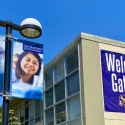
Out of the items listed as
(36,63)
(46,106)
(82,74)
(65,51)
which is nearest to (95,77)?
(82,74)

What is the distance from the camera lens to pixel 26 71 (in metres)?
6.33

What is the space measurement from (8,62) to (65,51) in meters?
10.5

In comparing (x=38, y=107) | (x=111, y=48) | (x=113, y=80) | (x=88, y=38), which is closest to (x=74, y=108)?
(x=113, y=80)

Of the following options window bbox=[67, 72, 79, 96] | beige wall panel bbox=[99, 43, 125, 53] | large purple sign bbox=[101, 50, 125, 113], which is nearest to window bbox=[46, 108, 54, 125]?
window bbox=[67, 72, 79, 96]

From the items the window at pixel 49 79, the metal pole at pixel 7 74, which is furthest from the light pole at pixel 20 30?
the window at pixel 49 79

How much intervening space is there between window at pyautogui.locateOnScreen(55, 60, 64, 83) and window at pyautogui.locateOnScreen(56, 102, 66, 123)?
5.10ft

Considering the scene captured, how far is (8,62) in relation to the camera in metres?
5.93

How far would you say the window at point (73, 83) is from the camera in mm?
14875

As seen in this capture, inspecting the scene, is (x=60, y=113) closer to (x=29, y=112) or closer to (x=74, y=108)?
(x=74, y=108)

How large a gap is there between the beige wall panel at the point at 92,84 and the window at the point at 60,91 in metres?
2.55

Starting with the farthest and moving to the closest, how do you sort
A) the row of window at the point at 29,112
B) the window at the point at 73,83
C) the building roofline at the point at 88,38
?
the row of window at the point at 29,112
the window at the point at 73,83
the building roofline at the point at 88,38

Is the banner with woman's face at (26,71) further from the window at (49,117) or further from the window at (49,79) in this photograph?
the window at (49,79)

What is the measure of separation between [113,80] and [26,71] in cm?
923

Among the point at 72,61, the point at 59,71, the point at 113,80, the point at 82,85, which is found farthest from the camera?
the point at 59,71
